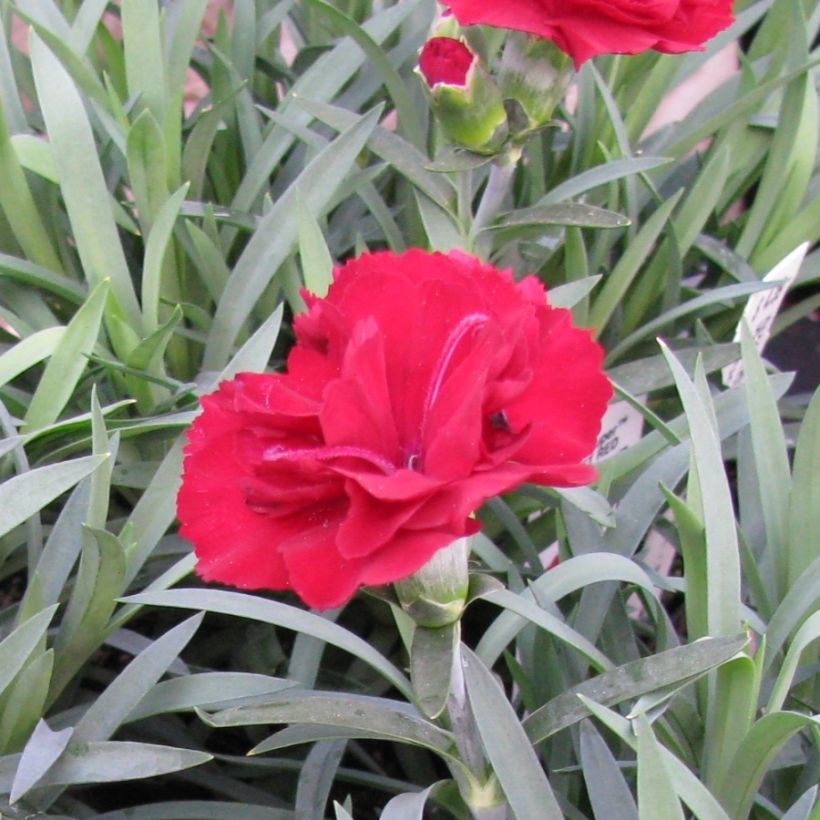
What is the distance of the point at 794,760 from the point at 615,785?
13 centimetres

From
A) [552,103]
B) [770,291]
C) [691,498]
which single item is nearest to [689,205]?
[770,291]

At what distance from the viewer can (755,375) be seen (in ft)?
1.86

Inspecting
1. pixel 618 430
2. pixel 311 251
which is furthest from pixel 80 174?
pixel 618 430

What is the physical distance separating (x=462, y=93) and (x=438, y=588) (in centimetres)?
32

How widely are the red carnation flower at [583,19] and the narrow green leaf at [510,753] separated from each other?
0.30 m

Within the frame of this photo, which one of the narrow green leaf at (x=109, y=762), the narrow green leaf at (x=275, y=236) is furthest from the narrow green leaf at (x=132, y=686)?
the narrow green leaf at (x=275, y=236)

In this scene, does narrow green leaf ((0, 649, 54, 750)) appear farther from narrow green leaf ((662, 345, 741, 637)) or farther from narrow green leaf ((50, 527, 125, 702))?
narrow green leaf ((662, 345, 741, 637))

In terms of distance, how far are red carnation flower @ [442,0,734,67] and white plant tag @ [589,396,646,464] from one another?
0.77ft

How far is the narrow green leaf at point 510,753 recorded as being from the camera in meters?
0.45

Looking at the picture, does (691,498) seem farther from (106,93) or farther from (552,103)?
(106,93)

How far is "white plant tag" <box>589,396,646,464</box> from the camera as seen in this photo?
2.25 feet

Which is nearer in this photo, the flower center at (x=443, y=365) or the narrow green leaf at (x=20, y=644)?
the flower center at (x=443, y=365)

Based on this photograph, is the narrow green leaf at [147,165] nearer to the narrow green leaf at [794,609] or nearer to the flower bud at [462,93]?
the flower bud at [462,93]

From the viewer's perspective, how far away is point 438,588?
14.9 inches
